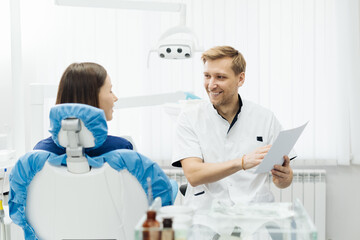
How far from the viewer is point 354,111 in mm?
3062

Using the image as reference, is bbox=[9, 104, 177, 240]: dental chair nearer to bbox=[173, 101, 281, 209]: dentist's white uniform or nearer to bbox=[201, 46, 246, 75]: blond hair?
bbox=[173, 101, 281, 209]: dentist's white uniform

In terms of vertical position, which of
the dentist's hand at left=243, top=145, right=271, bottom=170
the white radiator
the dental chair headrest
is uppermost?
the dental chair headrest

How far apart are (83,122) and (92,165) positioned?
150mm

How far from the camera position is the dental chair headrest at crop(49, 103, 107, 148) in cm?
131

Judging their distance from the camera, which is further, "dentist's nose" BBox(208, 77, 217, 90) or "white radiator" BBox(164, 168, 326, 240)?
"white radiator" BBox(164, 168, 326, 240)

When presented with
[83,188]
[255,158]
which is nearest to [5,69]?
[83,188]

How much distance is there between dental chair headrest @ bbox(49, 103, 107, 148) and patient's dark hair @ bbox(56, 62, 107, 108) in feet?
0.67

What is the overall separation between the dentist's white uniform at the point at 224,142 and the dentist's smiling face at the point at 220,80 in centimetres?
10

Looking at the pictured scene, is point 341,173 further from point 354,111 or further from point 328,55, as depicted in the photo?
point 328,55

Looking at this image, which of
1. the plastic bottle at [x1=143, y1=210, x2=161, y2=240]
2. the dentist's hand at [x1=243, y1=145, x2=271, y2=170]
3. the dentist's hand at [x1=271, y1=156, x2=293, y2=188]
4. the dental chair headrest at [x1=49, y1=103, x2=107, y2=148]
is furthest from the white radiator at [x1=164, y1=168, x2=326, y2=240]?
the plastic bottle at [x1=143, y1=210, x2=161, y2=240]

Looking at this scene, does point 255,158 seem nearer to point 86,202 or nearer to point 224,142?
point 224,142

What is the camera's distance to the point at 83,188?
140cm

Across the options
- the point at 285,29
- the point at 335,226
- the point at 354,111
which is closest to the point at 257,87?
the point at 285,29

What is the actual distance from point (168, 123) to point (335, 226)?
1.43 metres
